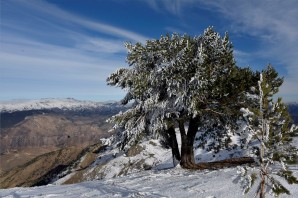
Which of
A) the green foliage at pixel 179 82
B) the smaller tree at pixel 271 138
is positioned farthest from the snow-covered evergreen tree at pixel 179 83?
the smaller tree at pixel 271 138

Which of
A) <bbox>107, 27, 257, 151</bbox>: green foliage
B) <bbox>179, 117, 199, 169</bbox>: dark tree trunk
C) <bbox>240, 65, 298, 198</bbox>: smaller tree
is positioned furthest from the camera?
<bbox>179, 117, 199, 169</bbox>: dark tree trunk

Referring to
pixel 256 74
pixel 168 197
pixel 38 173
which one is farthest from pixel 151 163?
pixel 38 173

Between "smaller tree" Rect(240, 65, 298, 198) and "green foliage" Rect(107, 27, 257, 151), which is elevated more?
"green foliage" Rect(107, 27, 257, 151)

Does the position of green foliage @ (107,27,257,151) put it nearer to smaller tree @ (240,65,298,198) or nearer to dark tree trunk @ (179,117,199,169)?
dark tree trunk @ (179,117,199,169)

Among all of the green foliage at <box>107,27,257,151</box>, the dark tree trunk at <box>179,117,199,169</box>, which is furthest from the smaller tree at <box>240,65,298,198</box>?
the dark tree trunk at <box>179,117,199,169</box>

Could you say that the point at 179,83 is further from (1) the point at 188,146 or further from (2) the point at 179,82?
(1) the point at 188,146

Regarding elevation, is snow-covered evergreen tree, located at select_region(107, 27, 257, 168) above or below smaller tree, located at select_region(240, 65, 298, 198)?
above

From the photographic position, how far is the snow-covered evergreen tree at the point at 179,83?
74.5 feet

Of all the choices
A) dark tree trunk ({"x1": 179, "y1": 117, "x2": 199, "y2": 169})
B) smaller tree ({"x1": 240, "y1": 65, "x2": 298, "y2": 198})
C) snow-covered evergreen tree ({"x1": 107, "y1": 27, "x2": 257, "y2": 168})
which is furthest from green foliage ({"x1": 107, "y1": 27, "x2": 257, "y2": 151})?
smaller tree ({"x1": 240, "y1": 65, "x2": 298, "y2": 198})

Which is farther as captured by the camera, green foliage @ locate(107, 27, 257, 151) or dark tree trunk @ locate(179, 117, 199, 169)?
dark tree trunk @ locate(179, 117, 199, 169)

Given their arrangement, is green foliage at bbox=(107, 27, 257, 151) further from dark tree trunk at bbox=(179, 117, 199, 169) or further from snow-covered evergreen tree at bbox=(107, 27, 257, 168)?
dark tree trunk at bbox=(179, 117, 199, 169)

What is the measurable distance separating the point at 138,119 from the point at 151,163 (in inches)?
1963

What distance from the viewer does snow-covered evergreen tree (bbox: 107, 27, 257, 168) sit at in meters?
22.7

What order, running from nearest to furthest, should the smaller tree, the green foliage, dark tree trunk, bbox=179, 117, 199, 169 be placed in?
the smaller tree
the green foliage
dark tree trunk, bbox=179, 117, 199, 169
